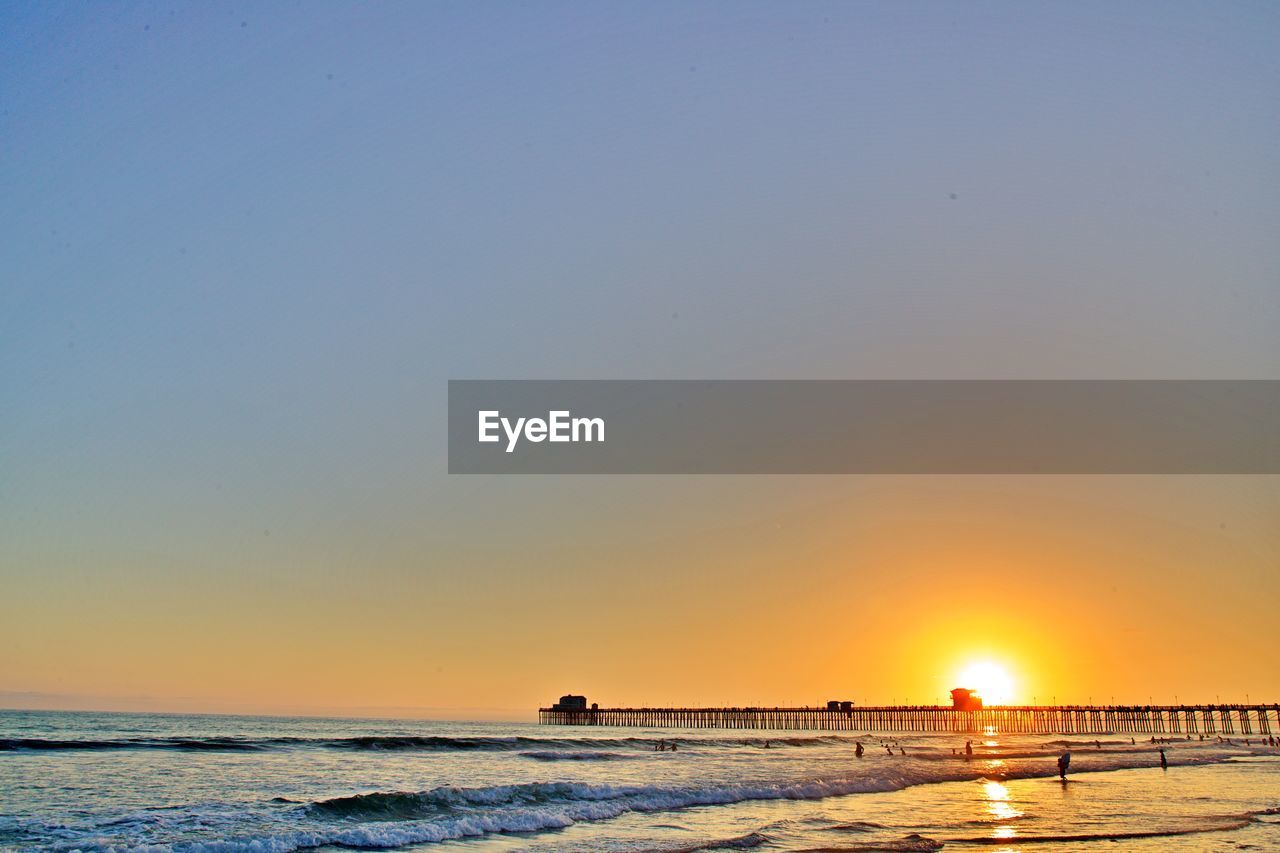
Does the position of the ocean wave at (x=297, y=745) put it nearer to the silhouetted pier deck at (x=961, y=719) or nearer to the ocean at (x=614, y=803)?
the ocean at (x=614, y=803)

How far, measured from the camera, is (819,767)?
53.2 meters

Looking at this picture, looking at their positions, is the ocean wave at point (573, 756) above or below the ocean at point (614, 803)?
below

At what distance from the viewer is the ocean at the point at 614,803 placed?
959 inches

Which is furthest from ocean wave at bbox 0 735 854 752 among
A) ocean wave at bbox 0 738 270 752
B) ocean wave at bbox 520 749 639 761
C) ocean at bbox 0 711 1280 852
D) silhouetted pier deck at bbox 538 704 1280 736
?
silhouetted pier deck at bbox 538 704 1280 736

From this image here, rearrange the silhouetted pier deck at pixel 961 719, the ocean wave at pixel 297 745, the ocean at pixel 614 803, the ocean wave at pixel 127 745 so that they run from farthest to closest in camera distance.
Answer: the silhouetted pier deck at pixel 961 719 < the ocean wave at pixel 297 745 < the ocean wave at pixel 127 745 < the ocean at pixel 614 803

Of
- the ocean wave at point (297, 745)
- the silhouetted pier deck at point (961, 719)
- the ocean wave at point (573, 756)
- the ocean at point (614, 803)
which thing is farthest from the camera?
the silhouetted pier deck at point (961, 719)

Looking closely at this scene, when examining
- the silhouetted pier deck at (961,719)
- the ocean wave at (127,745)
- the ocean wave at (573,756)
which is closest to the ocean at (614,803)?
the ocean wave at (127,745)

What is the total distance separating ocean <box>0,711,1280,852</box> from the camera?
24.4 meters

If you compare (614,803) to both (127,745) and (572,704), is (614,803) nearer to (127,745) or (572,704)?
(127,745)

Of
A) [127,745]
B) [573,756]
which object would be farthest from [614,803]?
[127,745]

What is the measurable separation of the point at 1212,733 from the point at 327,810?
119080mm

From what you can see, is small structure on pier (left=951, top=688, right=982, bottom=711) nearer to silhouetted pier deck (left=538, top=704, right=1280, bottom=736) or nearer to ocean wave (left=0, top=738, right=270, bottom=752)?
silhouetted pier deck (left=538, top=704, right=1280, bottom=736)

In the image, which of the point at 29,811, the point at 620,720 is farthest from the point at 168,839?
the point at 620,720

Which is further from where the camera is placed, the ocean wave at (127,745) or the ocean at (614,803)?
the ocean wave at (127,745)
